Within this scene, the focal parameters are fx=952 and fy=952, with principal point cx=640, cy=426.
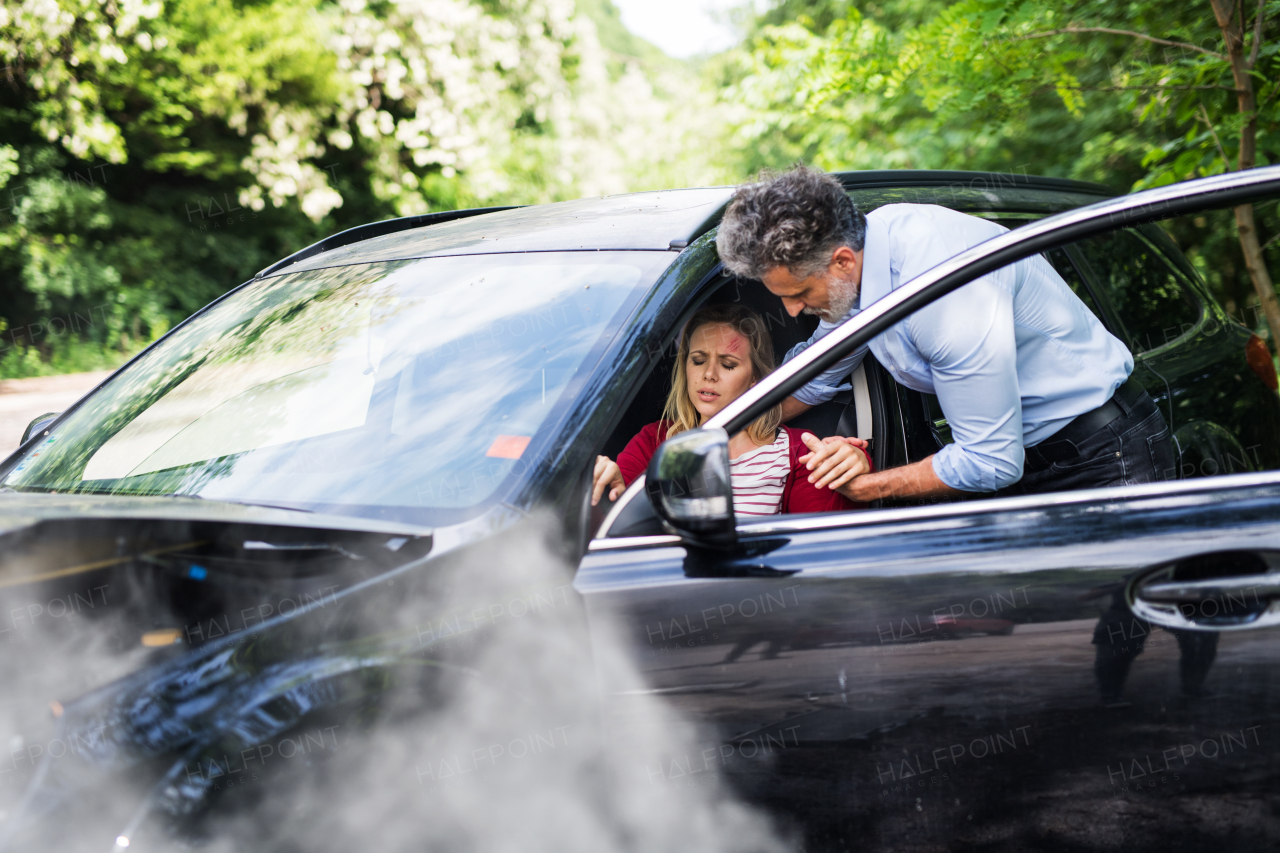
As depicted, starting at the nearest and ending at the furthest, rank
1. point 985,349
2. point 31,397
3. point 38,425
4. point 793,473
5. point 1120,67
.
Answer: point 985,349
point 793,473
point 38,425
point 1120,67
point 31,397

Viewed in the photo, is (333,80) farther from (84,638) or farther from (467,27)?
(84,638)

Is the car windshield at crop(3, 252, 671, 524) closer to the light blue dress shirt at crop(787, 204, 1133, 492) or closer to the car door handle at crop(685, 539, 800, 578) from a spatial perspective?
the car door handle at crop(685, 539, 800, 578)

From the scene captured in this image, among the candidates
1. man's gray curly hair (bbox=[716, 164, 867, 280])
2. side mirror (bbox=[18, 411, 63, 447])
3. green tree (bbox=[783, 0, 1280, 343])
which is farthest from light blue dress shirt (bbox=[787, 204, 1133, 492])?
green tree (bbox=[783, 0, 1280, 343])

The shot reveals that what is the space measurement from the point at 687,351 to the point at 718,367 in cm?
10

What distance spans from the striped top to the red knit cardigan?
18 millimetres

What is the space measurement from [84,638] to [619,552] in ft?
2.74

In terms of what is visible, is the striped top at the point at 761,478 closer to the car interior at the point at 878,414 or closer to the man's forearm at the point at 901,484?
the car interior at the point at 878,414

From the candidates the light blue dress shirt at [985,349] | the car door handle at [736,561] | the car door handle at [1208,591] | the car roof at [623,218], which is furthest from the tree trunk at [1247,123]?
the car door handle at [736,561]

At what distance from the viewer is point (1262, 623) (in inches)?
61.2

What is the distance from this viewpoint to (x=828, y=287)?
2275 mm

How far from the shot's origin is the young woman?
2.39 metres

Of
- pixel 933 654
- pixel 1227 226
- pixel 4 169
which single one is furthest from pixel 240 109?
pixel 933 654

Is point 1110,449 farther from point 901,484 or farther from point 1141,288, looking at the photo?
point 1141,288

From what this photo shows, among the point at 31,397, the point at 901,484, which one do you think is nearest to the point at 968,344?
the point at 901,484
